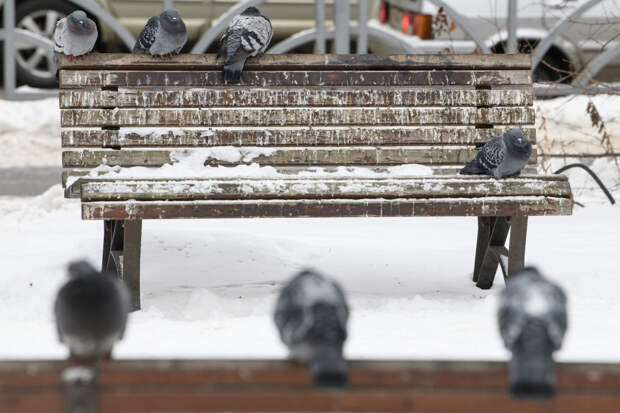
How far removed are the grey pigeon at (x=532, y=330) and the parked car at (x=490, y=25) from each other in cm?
606

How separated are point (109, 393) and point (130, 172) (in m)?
2.56

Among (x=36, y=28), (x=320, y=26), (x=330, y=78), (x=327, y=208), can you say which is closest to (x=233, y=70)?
(x=330, y=78)

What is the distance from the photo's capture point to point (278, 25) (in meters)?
8.84

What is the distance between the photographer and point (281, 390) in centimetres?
204

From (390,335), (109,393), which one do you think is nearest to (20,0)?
Answer: (390,335)

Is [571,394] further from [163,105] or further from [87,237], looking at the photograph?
[87,237]

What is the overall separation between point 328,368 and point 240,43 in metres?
2.90

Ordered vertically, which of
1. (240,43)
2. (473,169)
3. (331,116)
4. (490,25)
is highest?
(490,25)

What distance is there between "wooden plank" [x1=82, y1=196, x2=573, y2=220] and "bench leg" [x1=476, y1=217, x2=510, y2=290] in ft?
1.25

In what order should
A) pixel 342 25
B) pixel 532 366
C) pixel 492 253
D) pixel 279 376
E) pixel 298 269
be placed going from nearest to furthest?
pixel 532 366 < pixel 279 376 < pixel 492 253 < pixel 298 269 < pixel 342 25

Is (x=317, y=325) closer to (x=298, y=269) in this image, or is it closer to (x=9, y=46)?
(x=298, y=269)

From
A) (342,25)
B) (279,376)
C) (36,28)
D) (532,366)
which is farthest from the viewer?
(36,28)

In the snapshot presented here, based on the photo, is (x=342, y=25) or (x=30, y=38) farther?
(x=342, y=25)

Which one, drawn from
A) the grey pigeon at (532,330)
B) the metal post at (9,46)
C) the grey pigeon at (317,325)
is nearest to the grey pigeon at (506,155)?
the grey pigeon at (532,330)
